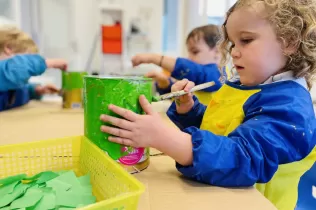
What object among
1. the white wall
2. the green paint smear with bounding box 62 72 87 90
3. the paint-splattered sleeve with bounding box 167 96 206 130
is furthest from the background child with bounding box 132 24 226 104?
the white wall

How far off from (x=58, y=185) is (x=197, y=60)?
1.03 metres

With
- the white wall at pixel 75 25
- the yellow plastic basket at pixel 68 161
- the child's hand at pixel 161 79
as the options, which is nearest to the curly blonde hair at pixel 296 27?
the yellow plastic basket at pixel 68 161

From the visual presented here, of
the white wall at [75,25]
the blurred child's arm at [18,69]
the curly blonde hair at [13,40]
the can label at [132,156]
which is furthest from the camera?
the white wall at [75,25]

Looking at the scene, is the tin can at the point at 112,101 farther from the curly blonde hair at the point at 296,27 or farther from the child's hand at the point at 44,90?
the child's hand at the point at 44,90

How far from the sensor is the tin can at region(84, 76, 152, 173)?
423mm

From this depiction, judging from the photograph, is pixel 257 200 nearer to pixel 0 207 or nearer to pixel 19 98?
pixel 0 207

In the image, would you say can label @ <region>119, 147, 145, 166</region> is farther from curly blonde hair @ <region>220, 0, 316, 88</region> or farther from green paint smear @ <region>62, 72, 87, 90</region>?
green paint smear @ <region>62, 72, 87, 90</region>

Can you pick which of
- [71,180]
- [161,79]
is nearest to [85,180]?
[71,180]

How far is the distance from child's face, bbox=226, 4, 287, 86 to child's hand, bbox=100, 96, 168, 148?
22cm

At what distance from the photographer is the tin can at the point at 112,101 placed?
423mm

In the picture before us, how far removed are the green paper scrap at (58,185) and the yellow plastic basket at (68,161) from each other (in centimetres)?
5

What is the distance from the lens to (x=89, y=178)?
16.8 inches

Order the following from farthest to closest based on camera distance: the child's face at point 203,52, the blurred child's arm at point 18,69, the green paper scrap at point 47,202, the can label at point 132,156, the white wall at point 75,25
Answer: the white wall at point 75,25
the child's face at point 203,52
the blurred child's arm at point 18,69
the can label at point 132,156
the green paper scrap at point 47,202

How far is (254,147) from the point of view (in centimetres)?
42
